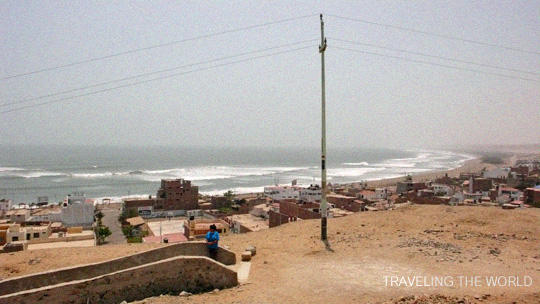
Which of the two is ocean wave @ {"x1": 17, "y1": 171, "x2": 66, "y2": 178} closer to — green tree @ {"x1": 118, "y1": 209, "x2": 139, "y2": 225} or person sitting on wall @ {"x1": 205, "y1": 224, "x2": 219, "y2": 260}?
green tree @ {"x1": 118, "y1": 209, "x2": 139, "y2": 225}

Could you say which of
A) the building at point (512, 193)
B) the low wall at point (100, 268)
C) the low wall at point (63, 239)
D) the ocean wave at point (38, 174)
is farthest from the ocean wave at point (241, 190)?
the low wall at point (100, 268)

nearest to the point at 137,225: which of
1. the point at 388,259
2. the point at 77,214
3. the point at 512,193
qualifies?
the point at 77,214

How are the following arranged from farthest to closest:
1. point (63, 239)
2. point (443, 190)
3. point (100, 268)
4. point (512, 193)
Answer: point (443, 190), point (512, 193), point (63, 239), point (100, 268)

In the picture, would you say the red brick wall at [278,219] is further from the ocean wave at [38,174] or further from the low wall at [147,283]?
the ocean wave at [38,174]

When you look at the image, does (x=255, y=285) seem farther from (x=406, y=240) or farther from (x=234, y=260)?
(x=406, y=240)

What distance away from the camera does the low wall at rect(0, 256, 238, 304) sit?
7704 millimetres

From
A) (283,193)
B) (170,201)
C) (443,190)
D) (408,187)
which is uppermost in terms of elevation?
(408,187)

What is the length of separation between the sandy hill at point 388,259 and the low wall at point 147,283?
480 millimetres

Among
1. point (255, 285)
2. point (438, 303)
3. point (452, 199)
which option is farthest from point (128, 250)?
point (452, 199)

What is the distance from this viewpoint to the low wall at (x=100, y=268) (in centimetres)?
833

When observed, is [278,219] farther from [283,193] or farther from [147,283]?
[283,193]

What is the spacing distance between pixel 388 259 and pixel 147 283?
5.78 m

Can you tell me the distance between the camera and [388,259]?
952 centimetres

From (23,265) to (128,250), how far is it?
113 inches
